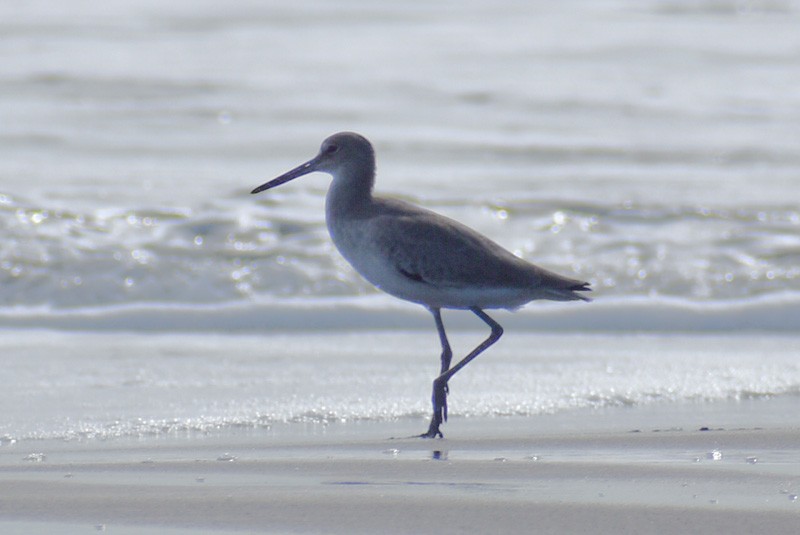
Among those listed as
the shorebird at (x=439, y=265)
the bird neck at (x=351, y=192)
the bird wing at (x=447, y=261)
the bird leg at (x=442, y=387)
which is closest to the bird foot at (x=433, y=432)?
the bird leg at (x=442, y=387)

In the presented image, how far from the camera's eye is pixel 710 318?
6.71 meters

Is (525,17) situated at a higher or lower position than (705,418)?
higher

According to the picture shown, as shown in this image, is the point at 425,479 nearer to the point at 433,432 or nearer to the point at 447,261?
the point at 433,432

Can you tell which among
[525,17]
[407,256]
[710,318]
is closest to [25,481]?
[407,256]

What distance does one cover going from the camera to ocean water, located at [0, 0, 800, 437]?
657cm

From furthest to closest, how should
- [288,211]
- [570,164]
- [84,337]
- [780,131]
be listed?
[780,131]
[570,164]
[288,211]
[84,337]

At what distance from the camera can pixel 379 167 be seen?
1093cm

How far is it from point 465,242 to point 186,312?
225 centimetres

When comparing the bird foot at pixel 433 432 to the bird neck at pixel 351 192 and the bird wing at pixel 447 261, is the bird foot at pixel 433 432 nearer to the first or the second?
the bird wing at pixel 447 261

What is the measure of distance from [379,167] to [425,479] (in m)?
7.41

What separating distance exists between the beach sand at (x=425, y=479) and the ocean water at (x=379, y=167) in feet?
1.22

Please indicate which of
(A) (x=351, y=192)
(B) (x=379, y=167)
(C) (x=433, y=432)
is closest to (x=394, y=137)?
(B) (x=379, y=167)

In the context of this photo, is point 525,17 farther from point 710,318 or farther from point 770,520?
point 770,520

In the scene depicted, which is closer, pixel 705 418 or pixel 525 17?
pixel 705 418
